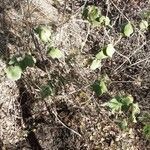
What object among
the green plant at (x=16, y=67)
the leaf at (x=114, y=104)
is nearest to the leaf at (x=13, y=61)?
the green plant at (x=16, y=67)

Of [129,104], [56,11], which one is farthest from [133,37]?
[129,104]

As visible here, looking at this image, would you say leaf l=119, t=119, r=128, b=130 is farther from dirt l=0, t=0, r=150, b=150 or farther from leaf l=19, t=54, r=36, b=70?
leaf l=19, t=54, r=36, b=70

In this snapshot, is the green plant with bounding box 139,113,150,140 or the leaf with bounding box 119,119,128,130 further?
the green plant with bounding box 139,113,150,140

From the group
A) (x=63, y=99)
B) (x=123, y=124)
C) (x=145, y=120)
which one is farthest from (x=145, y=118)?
(x=63, y=99)

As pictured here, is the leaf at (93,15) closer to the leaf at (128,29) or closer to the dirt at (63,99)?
the leaf at (128,29)

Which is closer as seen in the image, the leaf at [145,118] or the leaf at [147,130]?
the leaf at [147,130]

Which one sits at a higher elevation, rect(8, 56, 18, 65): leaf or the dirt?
the dirt

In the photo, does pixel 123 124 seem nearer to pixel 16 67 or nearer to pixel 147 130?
pixel 147 130

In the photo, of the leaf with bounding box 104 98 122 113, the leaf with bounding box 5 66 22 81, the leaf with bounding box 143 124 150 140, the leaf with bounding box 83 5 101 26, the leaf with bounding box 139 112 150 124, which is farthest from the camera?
the leaf with bounding box 139 112 150 124

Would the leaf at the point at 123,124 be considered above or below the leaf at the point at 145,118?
below

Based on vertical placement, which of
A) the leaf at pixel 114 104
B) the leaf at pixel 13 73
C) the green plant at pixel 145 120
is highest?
the green plant at pixel 145 120

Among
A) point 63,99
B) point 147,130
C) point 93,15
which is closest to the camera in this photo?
point 93,15

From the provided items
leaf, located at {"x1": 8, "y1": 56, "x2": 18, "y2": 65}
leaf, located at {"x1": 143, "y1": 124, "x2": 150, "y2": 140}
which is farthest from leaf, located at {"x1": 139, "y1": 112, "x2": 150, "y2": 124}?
leaf, located at {"x1": 8, "y1": 56, "x2": 18, "y2": 65}

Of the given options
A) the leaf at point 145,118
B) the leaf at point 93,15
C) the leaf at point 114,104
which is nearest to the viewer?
the leaf at point 114,104
